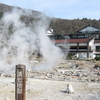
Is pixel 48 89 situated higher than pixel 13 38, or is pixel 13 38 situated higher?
pixel 13 38

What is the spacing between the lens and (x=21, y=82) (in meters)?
4.54

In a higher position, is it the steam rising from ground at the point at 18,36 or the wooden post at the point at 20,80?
the steam rising from ground at the point at 18,36

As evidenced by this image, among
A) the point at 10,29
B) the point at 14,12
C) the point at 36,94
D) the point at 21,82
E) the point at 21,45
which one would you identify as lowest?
the point at 36,94

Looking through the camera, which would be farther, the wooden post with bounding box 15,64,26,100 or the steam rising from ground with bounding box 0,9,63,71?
the steam rising from ground with bounding box 0,9,63,71

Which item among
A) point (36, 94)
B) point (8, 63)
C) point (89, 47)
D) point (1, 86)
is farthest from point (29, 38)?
point (89, 47)

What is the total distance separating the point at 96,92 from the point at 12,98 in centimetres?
367

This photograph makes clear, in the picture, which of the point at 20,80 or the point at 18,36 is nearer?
the point at 20,80

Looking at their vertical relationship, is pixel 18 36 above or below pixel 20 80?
above

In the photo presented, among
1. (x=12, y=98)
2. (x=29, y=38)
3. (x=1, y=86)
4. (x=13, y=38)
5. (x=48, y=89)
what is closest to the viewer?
(x=12, y=98)

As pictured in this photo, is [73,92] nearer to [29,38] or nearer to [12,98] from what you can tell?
[12,98]

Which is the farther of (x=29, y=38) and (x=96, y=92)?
(x=29, y=38)

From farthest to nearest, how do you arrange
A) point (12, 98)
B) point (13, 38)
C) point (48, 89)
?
point (13, 38) < point (48, 89) < point (12, 98)

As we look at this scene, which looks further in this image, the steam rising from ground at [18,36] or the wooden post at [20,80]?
the steam rising from ground at [18,36]

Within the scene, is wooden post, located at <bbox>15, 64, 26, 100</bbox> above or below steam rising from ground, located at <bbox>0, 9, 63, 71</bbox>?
below
